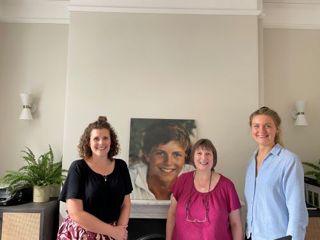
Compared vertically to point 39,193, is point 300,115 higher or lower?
higher

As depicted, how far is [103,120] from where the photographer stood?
66.2 inches

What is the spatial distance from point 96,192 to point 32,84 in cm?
202

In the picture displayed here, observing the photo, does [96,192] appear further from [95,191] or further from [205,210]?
[205,210]

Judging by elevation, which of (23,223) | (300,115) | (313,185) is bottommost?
(23,223)

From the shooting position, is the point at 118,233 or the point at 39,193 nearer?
the point at 118,233

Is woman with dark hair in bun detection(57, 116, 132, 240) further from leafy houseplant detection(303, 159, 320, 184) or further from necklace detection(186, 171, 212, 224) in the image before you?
leafy houseplant detection(303, 159, 320, 184)

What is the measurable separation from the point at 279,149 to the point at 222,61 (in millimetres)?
1284

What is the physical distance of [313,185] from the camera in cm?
268

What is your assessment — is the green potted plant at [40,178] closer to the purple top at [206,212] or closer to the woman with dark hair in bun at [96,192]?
the woman with dark hair in bun at [96,192]

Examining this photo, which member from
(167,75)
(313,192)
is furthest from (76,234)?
(313,192)

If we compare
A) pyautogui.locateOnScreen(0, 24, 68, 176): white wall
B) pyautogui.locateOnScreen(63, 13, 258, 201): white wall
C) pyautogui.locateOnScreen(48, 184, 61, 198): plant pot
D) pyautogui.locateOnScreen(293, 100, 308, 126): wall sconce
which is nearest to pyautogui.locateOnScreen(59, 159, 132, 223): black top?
pyautogui.locateOnScreen(63, 13, 258, 201): white wall

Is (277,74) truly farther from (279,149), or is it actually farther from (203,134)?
(279,149)

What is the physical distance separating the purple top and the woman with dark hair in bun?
1.41ft

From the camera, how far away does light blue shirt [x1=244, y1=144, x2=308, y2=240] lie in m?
1.47
